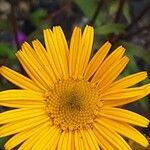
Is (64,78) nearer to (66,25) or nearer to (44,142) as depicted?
(44,142)

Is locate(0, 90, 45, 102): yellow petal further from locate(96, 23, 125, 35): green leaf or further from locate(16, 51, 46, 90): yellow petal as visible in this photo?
locate(96, 23, 125, 35): green leaf

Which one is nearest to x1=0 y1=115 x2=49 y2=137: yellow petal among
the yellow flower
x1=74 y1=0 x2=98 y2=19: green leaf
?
the yellow flower

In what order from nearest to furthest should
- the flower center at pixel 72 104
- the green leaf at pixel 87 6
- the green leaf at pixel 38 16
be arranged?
the flower center at pixel 72 104 < the green leaf at pixel 87 6 < the green leaf at pixel 38 16

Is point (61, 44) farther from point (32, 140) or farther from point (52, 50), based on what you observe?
point (32, 140)

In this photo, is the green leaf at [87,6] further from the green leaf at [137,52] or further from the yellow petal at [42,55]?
the yellow petal at [42,55]

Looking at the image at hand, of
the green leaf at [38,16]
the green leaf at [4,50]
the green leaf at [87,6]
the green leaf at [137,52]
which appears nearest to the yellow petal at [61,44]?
the green leaf at [137,52]

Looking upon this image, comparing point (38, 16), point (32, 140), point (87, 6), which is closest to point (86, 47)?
point (32, 140)
